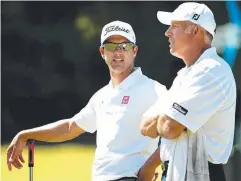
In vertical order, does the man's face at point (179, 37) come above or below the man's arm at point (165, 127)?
above

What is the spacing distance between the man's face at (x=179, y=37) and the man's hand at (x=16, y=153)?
110 centimetres

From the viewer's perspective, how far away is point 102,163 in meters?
3.77

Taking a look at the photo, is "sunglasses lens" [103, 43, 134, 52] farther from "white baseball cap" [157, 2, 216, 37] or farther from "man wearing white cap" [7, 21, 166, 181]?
"white baseball cap" [157, 2, 216, 37]

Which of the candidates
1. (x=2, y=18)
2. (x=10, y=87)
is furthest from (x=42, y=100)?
(x=2, y=18)

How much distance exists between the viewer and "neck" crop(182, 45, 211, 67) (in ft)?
10.6

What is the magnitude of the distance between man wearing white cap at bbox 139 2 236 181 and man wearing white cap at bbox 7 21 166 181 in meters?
0.44

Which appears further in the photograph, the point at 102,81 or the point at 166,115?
the point at 102,81

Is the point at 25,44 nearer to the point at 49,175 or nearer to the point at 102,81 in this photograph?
the point at 102,81

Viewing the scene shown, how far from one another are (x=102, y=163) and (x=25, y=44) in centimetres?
783

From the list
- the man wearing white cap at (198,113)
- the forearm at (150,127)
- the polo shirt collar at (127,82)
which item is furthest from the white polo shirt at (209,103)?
the polo shirt collar at (127,82)

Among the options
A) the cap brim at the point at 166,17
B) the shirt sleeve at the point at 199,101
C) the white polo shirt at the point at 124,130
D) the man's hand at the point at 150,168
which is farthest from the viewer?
the white polo shirt at the point at 124,130

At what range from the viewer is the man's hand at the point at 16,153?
156 inches

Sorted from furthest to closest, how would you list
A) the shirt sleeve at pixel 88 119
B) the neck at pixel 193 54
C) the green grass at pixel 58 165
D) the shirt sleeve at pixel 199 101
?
1. the green grass at pixel 58 165
2. the shirt sleeve at pixel 88 119
3. the neck at pixel 193 54
4. the shirt sleeve at pixel 199 101

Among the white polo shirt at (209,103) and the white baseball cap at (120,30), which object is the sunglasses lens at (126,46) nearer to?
the white baseball cap at (120,30)
